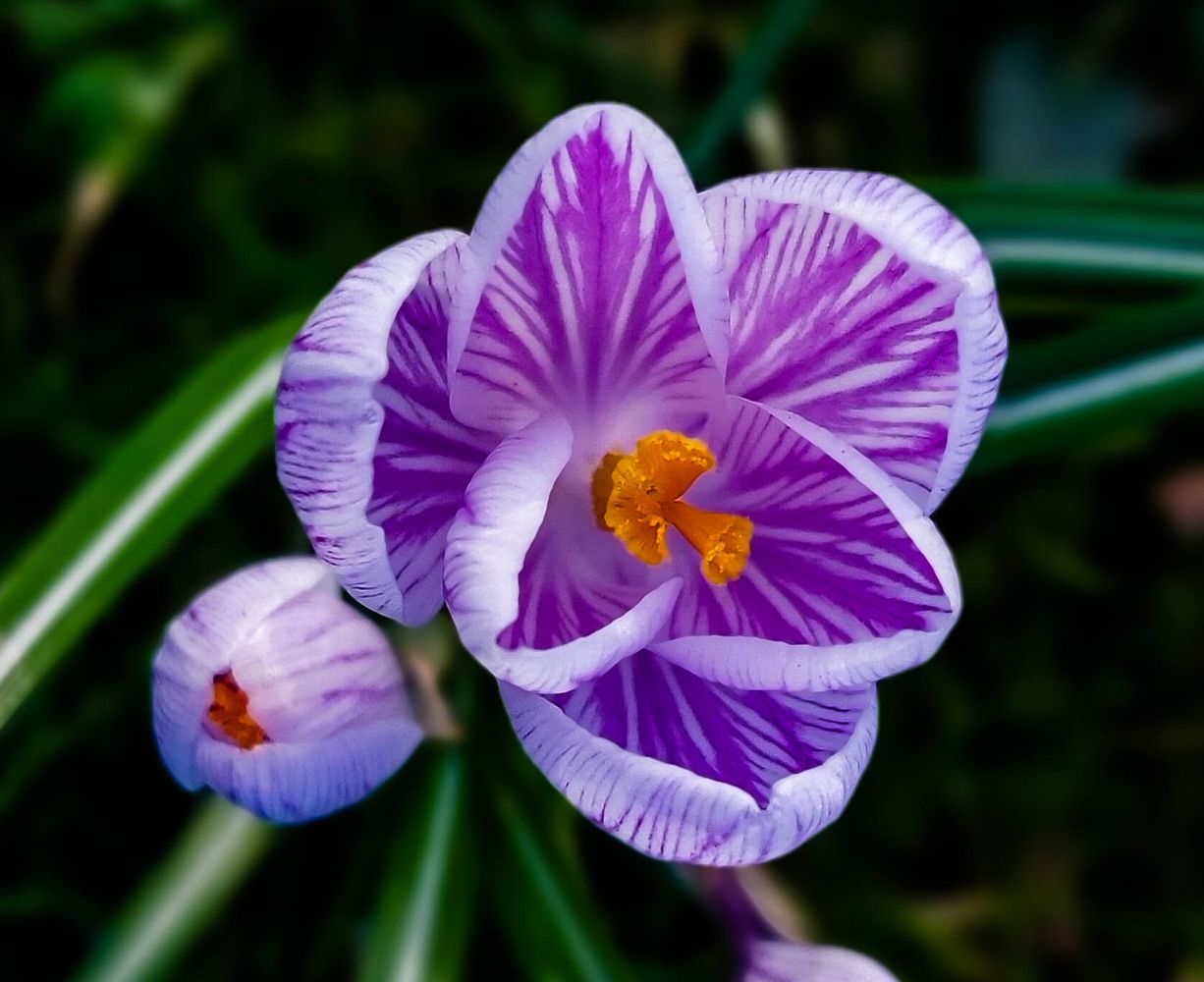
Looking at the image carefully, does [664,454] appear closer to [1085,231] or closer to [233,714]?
[233,714]

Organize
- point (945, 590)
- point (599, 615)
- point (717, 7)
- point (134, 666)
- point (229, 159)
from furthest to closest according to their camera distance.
Answer: point (717, 7), point (229, 159), point (134, 666), point (599, 615), point (945, 590)

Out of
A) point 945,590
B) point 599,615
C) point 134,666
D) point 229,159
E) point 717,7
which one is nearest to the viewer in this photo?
point 945,590

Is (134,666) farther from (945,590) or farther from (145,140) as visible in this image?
(945,590)

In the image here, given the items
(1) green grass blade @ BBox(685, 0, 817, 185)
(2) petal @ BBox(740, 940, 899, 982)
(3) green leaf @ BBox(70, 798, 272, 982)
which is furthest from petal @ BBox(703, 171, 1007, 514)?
(3) green leaf @ BBox(70, 798, 272, 982)

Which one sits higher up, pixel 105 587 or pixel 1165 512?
pixel 105 587

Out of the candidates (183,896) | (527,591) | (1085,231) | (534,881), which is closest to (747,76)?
(1085,231)

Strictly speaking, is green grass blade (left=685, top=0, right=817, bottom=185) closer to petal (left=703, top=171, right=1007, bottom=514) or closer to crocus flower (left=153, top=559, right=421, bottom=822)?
petal (left=703, top=171, right=1007, bottom=514)

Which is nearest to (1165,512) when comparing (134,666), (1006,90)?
(1006,90)
